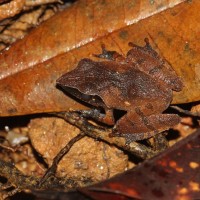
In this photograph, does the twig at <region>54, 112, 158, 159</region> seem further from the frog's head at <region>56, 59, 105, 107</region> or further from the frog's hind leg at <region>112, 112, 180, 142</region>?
the frog's head at <region>56, 59, 105, 107</region>

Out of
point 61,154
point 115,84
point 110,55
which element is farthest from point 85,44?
point 61,154

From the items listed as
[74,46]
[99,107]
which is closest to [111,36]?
[74,46]

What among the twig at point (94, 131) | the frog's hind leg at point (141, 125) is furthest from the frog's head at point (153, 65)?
the twig at point (94, 131)

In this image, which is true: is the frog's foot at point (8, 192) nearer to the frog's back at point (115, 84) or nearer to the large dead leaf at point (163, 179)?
the frog's back at point (115, 84)

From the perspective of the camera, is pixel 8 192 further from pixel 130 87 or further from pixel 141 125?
pixel 130 87

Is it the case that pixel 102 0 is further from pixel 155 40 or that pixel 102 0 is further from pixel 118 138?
pixel 118 138

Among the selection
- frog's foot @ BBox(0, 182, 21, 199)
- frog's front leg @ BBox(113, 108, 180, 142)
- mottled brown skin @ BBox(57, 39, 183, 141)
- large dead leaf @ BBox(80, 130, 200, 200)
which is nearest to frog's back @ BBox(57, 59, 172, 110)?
mottled brown skin @ BBox(57, 39, 183, 141)
